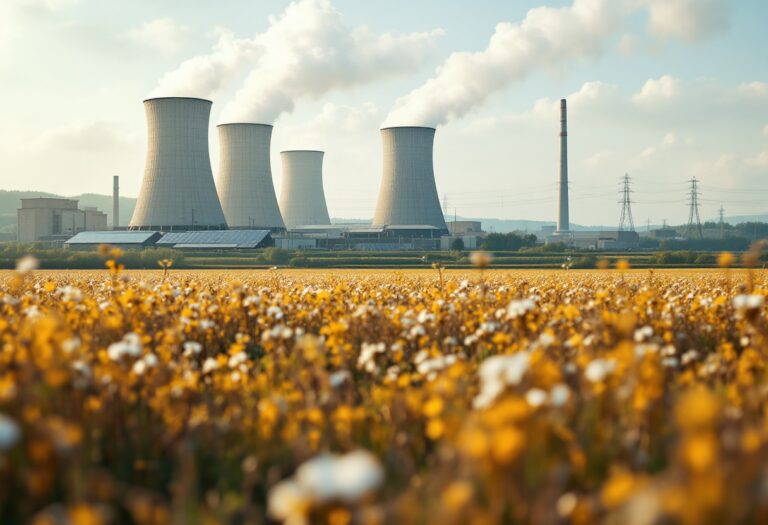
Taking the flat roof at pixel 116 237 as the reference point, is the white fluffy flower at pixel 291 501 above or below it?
below

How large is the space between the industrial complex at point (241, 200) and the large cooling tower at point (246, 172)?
6 cm

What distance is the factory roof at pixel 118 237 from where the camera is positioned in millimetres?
46969

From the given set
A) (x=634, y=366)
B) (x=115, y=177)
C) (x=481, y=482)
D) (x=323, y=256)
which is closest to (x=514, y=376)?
(x=481, y=482)

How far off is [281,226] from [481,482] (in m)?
45.8

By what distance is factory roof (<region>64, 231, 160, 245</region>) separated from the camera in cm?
4697

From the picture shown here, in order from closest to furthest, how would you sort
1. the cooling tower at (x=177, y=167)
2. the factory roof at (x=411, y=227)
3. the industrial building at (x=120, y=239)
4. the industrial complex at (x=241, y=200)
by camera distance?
the cooling tower at (x=177, y=167), the industrial complex at (x=241, y=200), the factory roof at (x=411, y=227), the industrial building at (x=120, y=239)

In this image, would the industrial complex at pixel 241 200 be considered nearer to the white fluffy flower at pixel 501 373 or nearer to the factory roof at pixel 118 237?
the factory roof at pixel 118 237

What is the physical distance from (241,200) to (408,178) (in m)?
9.67

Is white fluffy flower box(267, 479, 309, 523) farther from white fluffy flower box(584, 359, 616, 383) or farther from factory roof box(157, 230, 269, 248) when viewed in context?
factory roof box(157, 230, 269, 248)

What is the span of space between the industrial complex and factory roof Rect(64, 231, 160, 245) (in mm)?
79

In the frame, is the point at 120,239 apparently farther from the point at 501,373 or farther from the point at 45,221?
the point at 501,373

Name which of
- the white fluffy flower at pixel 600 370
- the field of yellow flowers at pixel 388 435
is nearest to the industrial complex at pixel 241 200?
the field of yellow flowers at pixel 388 435

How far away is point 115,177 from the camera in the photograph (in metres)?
71.8

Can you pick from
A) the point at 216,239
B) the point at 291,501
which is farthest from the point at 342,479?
the point at 216,239
